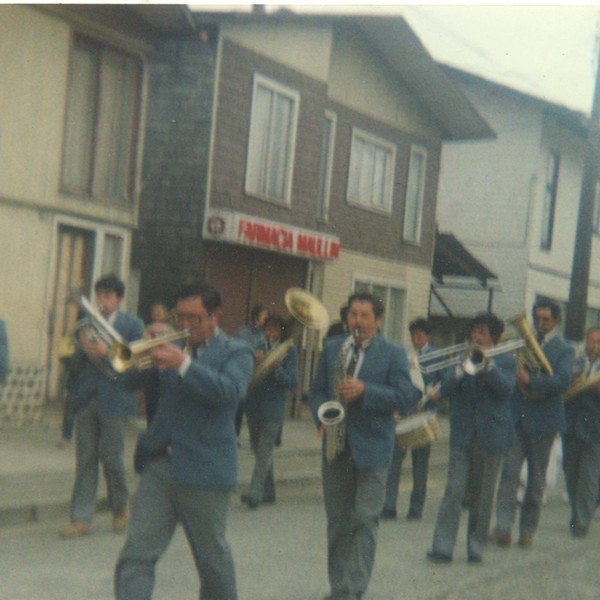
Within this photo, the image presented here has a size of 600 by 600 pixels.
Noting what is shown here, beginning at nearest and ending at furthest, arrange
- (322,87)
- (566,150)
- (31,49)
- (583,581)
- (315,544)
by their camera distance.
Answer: (583,581) → (315,544) → (31,49) → (322,87) → (566,150)

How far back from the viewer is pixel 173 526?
586cm

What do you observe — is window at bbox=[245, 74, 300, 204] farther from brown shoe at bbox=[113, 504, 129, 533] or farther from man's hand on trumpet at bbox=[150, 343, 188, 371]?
man's hand on trumpet at bbox=[150, 343, 188, 371]

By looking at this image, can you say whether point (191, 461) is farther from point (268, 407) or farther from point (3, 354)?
point (268, 407)

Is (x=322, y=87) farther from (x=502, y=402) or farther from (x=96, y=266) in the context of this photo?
(x=502, y=402)

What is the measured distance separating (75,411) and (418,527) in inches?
134

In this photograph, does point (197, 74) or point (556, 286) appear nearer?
point (197, 74)

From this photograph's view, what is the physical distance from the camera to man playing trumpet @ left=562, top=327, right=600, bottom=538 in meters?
11.0

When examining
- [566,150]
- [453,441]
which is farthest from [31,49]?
[566,150]

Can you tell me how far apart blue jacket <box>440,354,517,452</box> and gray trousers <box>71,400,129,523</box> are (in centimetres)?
248

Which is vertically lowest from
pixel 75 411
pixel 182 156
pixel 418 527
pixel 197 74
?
pixel 418 527

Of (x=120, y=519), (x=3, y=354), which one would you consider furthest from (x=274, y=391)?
(x=3, y=354)

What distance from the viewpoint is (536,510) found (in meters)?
10.2

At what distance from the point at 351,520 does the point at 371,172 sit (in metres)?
16.7

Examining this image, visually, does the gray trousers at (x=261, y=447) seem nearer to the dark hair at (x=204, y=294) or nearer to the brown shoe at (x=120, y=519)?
the brown shoe at (x=120, y=519)
